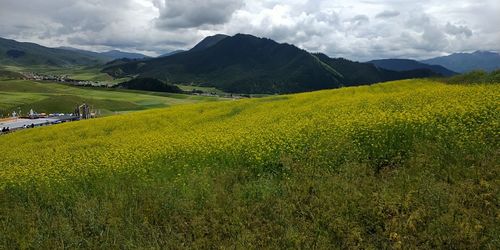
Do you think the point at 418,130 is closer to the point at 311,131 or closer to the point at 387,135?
the point at 387,135

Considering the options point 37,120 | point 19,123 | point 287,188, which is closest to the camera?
point 287,188

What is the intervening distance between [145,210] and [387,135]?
26.7 feet

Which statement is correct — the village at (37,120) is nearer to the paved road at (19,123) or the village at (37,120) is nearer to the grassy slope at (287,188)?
the paved road at (19,123)

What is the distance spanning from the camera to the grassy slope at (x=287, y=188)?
27.7 feet

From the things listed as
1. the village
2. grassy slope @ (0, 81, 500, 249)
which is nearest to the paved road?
the village

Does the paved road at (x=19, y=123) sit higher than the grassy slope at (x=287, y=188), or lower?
lower

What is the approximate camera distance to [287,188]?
34.9 ft

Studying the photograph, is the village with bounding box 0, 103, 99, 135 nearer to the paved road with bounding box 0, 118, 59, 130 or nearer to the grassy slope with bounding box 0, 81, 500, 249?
the paved road with bounding box 0, 118, 59, 130

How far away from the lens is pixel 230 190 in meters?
11.3

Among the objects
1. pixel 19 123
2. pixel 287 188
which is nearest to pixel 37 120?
pixel 19 123

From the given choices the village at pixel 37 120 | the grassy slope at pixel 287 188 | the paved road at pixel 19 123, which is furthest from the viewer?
the paved road at pixel 19 123

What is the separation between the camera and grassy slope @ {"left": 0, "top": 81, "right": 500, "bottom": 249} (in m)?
8.44

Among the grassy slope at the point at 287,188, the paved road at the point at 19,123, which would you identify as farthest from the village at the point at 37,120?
the grassy slope at the point at 287,188

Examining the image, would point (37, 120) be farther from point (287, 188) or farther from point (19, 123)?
point (287, 188)
